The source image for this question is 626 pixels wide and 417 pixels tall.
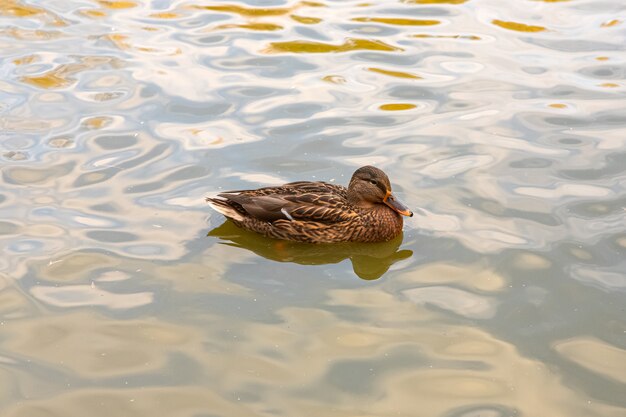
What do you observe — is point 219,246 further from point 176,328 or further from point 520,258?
point 520,258

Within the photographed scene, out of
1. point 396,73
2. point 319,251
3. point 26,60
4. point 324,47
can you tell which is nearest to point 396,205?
point 319,251

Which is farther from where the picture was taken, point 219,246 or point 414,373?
point 219,246

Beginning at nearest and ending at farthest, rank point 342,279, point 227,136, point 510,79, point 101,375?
point 101,375
point 342,279
point 227,136
point 510,79

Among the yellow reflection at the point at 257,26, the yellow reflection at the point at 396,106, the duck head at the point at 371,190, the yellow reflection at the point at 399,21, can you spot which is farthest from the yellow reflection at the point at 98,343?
the yellow reflection at the point at 399,21

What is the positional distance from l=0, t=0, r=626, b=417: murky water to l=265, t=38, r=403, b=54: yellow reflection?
4 cm

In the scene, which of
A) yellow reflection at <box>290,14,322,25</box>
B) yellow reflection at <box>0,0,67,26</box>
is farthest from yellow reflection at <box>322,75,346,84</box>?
yellow reflection at <box>0,0,67,26</box>

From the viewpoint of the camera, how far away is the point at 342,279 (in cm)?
734

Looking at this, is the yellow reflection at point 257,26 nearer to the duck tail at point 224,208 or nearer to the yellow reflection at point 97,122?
the yellow reflection at point 97,122

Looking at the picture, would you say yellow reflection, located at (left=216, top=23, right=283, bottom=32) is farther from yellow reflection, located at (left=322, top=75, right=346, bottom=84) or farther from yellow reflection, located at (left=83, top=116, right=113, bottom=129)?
yellow reflection, located at (left=83, top=116, right=113, bottom=129)

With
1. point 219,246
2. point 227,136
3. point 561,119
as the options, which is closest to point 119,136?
point 227,136

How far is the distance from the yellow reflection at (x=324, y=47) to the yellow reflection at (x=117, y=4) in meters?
2.57

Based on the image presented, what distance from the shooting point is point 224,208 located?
7.88m

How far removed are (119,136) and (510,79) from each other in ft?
14.8

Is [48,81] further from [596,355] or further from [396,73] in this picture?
[596,355]
